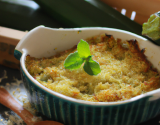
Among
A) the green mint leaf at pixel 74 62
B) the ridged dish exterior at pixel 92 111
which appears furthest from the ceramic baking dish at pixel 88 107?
the green mint leaf at pixel 74 62

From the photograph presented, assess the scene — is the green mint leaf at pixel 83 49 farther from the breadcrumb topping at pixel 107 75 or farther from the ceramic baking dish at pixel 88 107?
the ceramic baking dish at pixel 88 107

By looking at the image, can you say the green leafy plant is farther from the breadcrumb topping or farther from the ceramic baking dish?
the ceramic baking dish

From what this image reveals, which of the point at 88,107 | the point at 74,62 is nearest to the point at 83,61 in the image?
the point at 74,62

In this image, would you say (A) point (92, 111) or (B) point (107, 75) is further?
(B) point (107, 75)

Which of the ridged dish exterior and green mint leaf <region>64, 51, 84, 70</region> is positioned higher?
green mint leaf <region>64, 51, 84, 70</region>

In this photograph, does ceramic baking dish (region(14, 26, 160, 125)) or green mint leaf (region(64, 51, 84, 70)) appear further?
green mint leaf (region(64, 51, 84, 70))

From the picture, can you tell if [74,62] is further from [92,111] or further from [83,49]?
[92,111]

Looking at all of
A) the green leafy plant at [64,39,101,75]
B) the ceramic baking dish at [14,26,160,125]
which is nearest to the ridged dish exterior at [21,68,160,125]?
the ceramic baking dish at [14,26,160,125]
